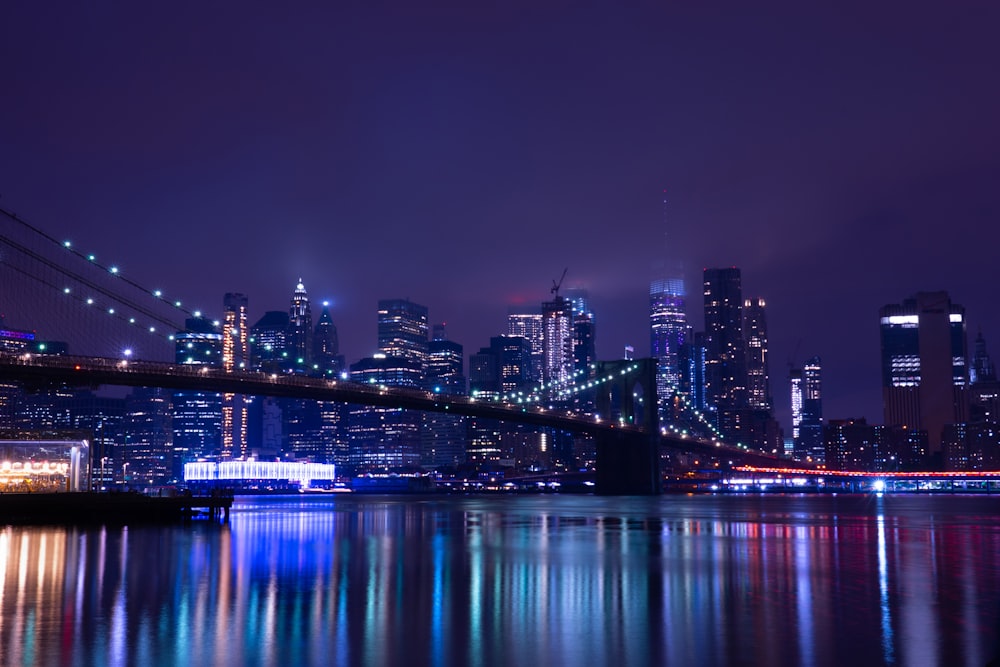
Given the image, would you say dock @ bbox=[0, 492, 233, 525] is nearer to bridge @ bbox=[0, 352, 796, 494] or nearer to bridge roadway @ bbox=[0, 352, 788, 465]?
bridge roadway @ bbox=[0, 352, 788, 465]

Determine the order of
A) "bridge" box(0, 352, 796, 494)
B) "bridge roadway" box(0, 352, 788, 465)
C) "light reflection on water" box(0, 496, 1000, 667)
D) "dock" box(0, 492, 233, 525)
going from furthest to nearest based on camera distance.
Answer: "bridge" box(0, 352, 796, 494), "bridge roadway" box(0, 352, 788, 465), "dock" box(0, 492, 233, 525), "light reflection on water" box(0, 496, 1000, 667)

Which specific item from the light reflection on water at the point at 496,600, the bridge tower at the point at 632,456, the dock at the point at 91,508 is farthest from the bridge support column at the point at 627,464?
the light reflection on water at the point at 496,600

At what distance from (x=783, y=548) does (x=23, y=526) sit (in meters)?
38.4

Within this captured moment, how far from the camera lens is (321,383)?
3629 inches

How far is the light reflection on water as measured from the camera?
17.8 m

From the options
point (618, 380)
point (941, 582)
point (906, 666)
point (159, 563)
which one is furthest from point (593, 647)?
point (618, 380)

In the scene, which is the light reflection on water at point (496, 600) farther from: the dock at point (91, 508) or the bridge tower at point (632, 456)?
the bridge tower at point (632, 456)

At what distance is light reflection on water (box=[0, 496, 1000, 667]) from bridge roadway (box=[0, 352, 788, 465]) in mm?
27115

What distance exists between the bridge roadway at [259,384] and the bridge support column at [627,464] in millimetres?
1689

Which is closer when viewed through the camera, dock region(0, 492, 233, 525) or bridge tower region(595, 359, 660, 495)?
dock region(0, 492, 233, 525)

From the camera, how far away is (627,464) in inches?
4724

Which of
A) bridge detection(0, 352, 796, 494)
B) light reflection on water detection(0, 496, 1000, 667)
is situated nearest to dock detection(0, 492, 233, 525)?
bridge detection(0, 352, 796, 494)

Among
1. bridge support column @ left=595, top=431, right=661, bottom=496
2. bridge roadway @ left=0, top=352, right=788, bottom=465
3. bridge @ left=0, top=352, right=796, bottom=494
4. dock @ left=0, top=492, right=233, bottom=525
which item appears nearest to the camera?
dock @ left=0, top=492, right=233, bottom=525

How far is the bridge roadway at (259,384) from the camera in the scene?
227ft
